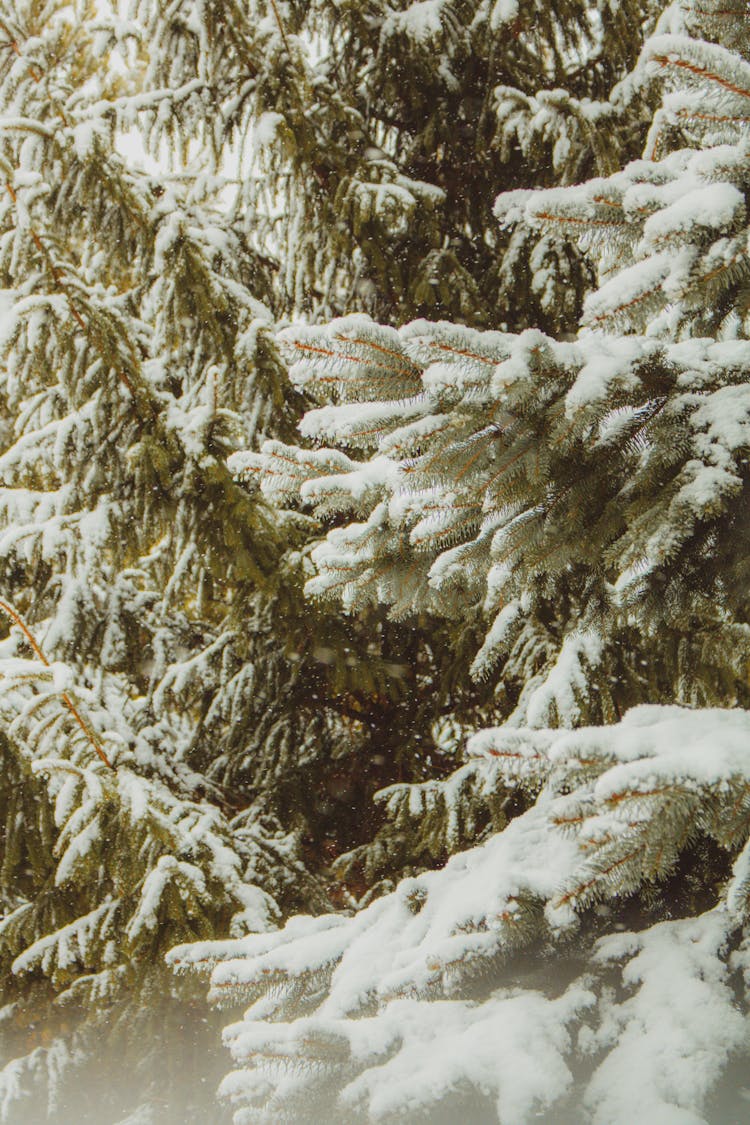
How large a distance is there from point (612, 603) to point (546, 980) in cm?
80

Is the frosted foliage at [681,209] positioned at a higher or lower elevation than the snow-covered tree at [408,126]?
lower

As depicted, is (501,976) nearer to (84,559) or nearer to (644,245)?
(644,245)

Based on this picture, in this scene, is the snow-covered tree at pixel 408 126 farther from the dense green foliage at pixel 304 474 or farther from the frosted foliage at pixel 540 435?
the frosted foliage at pixel 540 435

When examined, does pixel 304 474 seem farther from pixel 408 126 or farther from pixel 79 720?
pixel 408 126

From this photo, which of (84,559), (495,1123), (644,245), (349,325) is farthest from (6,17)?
(495,1123)

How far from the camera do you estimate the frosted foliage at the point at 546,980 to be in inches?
46.3

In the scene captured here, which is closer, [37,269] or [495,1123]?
[495,1123]

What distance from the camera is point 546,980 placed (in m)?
1.53

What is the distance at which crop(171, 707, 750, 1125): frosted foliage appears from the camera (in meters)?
1.17

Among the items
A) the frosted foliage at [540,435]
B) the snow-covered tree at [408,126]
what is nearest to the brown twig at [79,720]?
the frosted foliage at [540,435]

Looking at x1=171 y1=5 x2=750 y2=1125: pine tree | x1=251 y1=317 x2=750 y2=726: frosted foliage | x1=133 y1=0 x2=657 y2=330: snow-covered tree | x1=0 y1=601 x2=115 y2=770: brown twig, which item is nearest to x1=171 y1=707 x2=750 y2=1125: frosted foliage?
x1=171 y1=5 x2=750 y2=1125: pine tree

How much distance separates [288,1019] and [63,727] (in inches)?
61.2

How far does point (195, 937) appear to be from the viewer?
2.71m

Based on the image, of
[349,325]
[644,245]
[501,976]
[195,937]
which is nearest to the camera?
[644,245]
